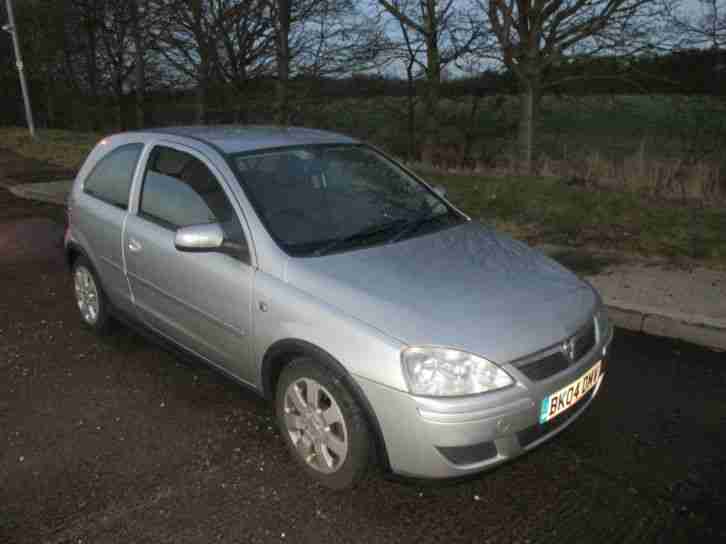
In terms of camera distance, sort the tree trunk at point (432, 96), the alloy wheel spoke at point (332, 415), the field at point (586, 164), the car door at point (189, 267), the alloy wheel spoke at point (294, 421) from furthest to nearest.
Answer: the tree trunk at point (432, 96)
the field at point (586, 164)
the car door at point (189, 267)
the alloy wheel spoke at point (294, 421)
the alloy wheel spoke at point (332, 415)

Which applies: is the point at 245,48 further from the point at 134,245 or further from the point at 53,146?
the point at 134,245

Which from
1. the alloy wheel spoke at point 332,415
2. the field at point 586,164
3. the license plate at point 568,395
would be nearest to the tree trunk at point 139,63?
the field at point 586,164

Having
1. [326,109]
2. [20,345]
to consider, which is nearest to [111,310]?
[20,345]

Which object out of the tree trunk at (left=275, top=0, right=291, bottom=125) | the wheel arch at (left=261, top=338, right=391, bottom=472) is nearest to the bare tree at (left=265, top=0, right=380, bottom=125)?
the tree trunk at (left=275, top=0, right=291, bottom=125)

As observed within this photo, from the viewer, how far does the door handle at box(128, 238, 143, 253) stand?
3957 mm

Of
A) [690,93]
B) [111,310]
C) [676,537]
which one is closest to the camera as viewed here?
[676,537]

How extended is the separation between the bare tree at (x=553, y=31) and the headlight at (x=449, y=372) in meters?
10.4

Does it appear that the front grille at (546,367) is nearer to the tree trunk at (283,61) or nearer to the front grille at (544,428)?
the front grille at (544,428)

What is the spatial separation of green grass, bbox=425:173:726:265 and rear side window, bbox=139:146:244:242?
4.51 m

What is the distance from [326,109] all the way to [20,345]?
14.5 m

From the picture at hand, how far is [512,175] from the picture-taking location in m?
10.8

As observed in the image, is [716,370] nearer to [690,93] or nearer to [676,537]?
[676,537]

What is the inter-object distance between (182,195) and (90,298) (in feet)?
5.49

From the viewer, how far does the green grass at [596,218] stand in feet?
21.8
